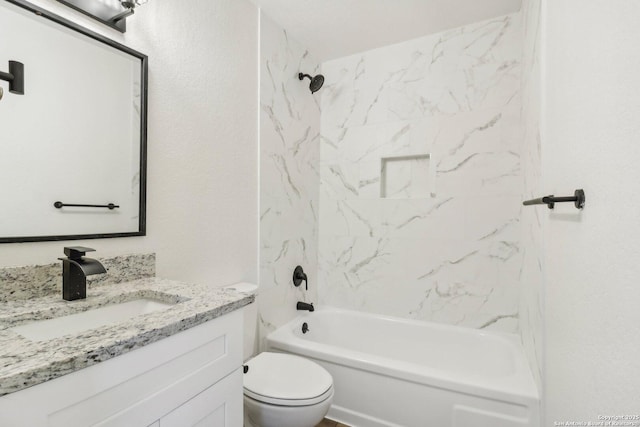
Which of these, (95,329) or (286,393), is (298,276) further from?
(95,329)

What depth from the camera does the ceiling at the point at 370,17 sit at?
1.97 meters

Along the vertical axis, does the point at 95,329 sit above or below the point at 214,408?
above

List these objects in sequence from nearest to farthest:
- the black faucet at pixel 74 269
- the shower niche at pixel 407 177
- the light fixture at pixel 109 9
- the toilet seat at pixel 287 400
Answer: the black faucet at pixel 74 269, the light fixture at pixel 109 9, the toilet seat at pixel 287 400, the shower niche at pixel 407 177

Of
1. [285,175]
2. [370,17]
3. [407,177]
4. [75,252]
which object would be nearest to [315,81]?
[370,17]

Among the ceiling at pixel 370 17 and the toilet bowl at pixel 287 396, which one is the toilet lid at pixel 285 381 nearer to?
the toilet bowl at pixel 287 396

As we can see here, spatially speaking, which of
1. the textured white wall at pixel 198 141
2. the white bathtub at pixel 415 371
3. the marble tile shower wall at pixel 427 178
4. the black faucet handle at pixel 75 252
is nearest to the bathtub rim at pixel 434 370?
the white bathtub at pixel 415 371

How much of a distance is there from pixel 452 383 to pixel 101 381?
1568 millimetres

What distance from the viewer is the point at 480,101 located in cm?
220

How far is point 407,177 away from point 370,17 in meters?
1.19

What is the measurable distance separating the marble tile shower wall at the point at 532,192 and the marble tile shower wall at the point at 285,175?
156 centimetres

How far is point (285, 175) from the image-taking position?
233 centimetres

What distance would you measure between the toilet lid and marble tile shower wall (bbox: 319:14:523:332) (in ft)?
3.48

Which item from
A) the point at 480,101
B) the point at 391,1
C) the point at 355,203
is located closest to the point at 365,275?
the point at 355,203

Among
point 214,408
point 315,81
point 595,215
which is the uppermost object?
point 315,81
